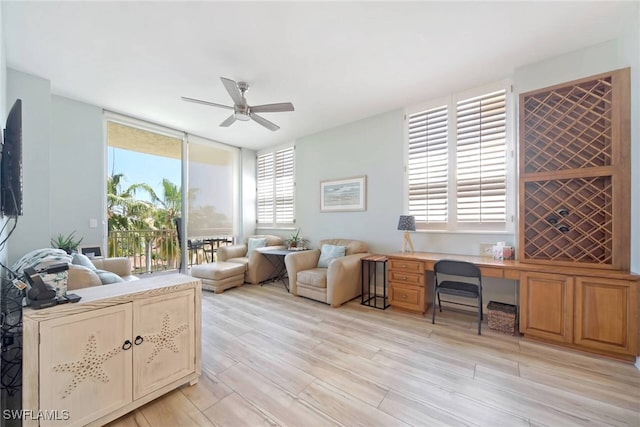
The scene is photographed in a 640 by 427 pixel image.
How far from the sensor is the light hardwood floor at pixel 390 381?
59.6 inches

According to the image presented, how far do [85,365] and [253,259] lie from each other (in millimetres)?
3131

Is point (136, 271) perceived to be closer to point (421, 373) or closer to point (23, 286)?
point (23, 286)

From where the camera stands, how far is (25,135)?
2.77m

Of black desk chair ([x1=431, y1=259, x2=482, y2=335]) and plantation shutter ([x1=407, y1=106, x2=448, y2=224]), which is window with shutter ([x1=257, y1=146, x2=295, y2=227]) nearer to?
plantation shutter ([x1=407, y1=106, x2=448, y2=224])

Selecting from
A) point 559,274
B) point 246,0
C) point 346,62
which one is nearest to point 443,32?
point 346,62

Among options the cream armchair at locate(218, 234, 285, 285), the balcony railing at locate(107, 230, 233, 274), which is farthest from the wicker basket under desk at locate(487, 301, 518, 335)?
the balcony railing at locate(107, 230, 233, 274)

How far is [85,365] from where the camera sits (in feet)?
4.46

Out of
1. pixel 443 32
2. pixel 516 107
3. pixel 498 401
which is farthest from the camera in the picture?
pixel 516 107

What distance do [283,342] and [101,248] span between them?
3.28m

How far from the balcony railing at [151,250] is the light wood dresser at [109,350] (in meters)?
3.61

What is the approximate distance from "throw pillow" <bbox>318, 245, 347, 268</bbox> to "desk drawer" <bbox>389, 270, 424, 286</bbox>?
35.8 inches

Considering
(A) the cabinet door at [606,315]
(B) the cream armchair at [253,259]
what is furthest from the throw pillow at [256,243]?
(A) the cabinet door at [606,315]

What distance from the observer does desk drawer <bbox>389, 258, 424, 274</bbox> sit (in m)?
3.05

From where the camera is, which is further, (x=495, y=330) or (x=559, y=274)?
(x=495, y=330)
